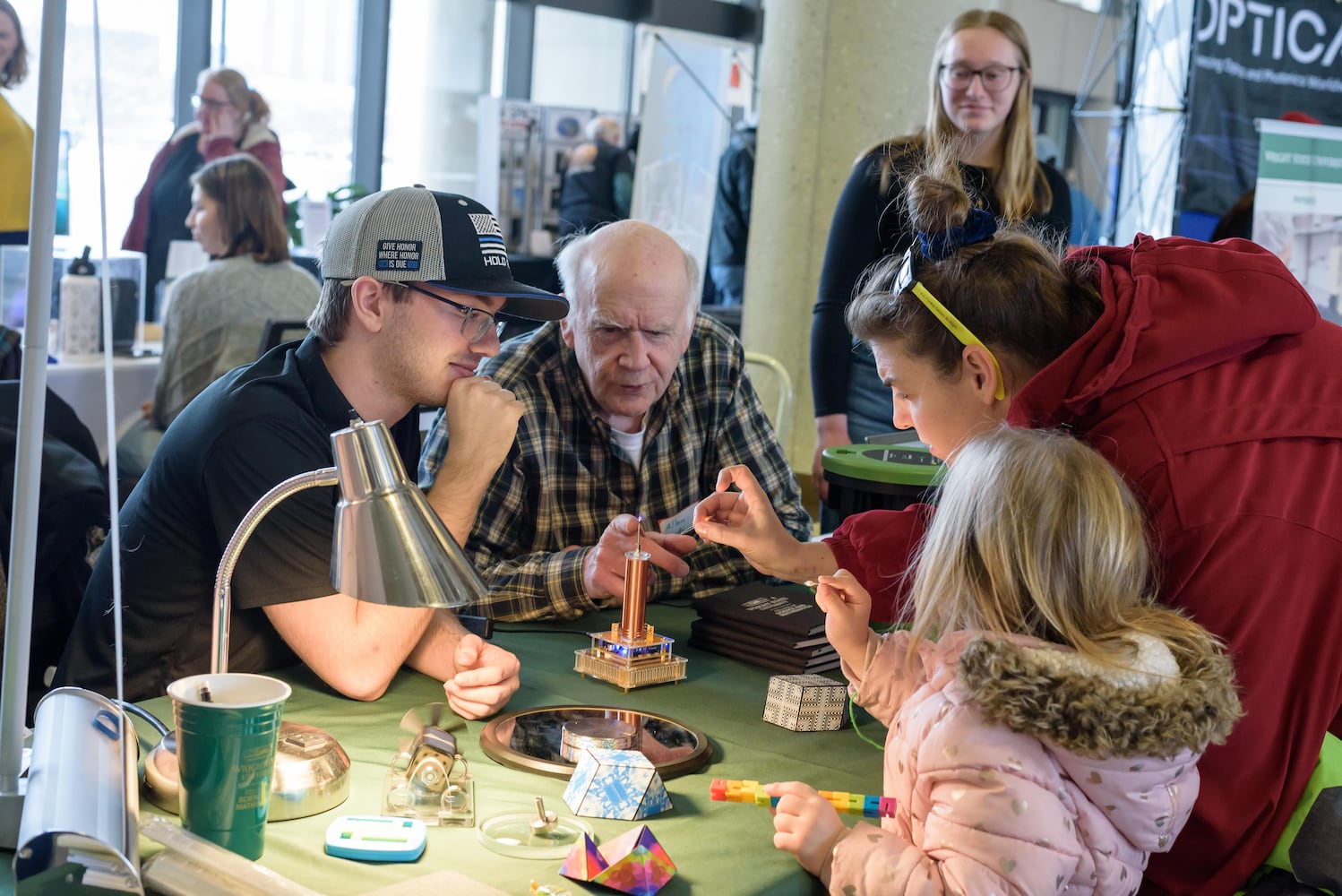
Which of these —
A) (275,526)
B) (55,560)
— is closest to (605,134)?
(55,560)

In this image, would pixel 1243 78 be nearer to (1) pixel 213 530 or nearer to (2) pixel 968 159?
(2) pixel 968 159

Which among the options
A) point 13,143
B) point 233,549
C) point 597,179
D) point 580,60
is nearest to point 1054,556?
point 233,549

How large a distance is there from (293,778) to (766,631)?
34.9 inches

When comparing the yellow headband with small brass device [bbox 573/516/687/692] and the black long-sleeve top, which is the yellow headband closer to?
small brass device [bbox 573/516/687/692]

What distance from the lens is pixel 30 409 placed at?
1194 millimetres

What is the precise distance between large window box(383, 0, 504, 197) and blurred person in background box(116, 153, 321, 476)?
399 centimetres

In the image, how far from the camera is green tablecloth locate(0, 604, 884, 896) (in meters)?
1.30

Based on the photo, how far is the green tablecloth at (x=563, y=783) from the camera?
4.28 ft

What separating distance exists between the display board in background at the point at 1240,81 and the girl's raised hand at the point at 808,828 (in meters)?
4.78

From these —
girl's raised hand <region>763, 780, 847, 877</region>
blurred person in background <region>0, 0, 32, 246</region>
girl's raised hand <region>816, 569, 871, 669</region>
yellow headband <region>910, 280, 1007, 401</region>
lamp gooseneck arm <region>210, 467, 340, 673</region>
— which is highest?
blurred person in background <region>0, 0, 32, 246</region>

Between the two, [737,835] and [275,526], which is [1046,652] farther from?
[275,526]

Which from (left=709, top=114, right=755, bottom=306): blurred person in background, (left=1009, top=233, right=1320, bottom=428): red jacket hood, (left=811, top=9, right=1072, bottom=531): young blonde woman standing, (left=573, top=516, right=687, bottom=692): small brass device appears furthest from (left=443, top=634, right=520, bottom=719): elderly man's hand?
(left=709, top=114, right=755, bottom=306): blurred person in background

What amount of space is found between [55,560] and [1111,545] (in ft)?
5.85

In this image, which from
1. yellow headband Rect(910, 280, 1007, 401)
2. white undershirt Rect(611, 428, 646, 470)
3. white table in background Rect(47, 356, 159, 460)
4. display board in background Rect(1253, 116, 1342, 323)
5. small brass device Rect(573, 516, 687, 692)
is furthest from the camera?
display board in background Rect(1253, 116, 1342, 323)
